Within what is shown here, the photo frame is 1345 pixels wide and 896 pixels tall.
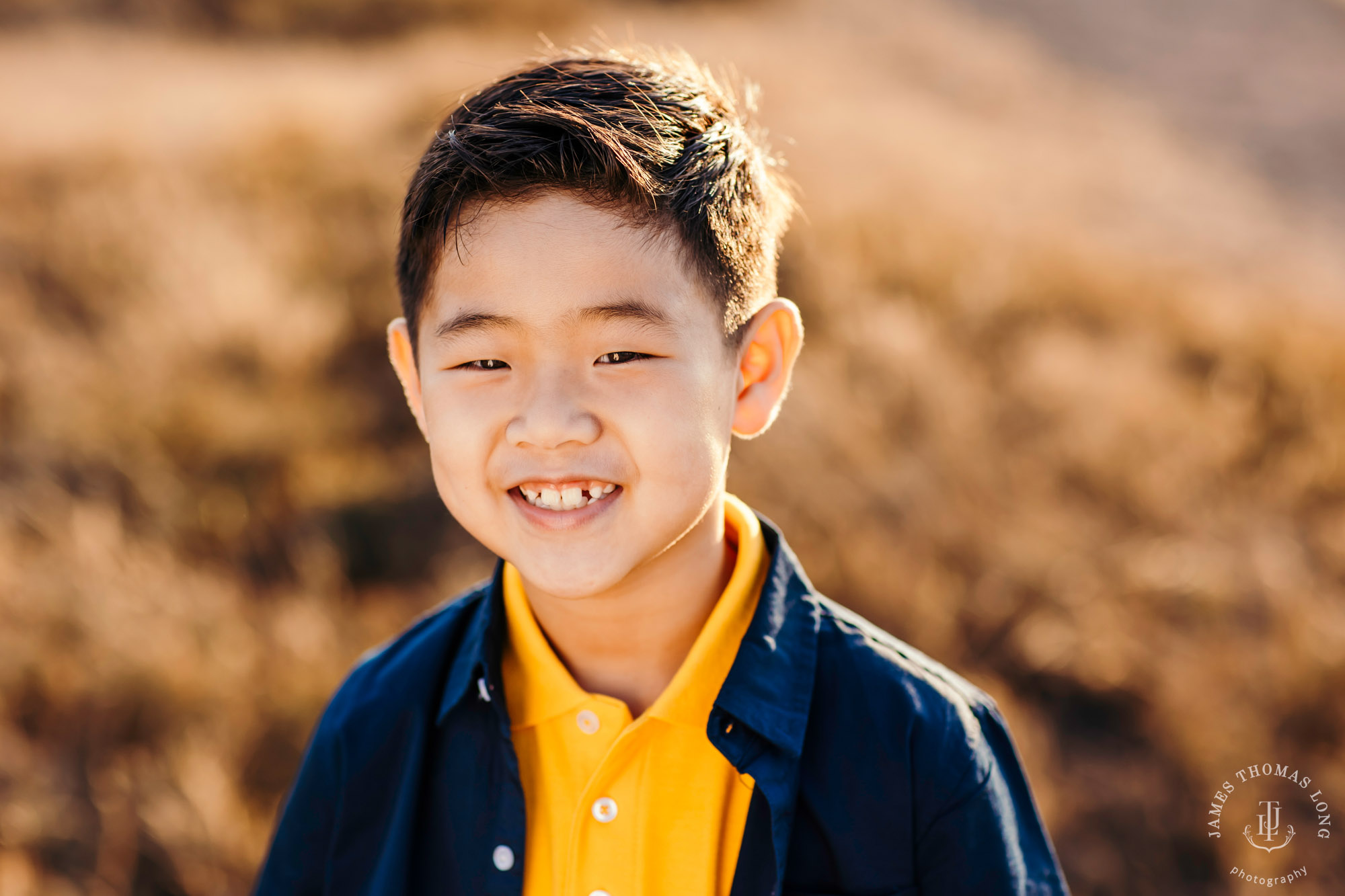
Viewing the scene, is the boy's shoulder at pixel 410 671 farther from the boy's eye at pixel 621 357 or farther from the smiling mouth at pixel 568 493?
the boy's eye at pixel 621 357

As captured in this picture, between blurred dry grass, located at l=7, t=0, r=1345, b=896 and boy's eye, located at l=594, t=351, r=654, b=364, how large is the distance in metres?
2.03

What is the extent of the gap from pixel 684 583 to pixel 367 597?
2.50m

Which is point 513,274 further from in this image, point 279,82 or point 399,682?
point 279,82

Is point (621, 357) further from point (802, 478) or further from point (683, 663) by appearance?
point (802, 478)

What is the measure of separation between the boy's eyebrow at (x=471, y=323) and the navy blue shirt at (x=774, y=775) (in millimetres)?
428

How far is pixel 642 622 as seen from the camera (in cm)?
154

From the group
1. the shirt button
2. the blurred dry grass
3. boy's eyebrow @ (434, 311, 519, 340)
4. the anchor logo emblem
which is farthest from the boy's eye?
the anchor logo emblem

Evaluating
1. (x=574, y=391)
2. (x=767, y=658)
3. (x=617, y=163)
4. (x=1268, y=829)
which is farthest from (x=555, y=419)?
(x=1268, y=829)

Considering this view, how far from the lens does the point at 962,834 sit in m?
1.38

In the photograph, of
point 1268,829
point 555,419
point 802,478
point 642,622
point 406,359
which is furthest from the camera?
point 802,478

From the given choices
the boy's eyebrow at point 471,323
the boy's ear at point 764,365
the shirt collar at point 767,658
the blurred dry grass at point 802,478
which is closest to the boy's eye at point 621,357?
the boy's eyebrow at point 471,323

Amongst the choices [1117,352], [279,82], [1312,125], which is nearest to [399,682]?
[1117,352]

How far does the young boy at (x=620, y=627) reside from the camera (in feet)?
4.42

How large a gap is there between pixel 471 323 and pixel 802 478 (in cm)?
268
